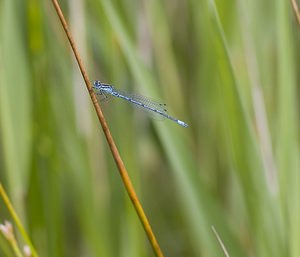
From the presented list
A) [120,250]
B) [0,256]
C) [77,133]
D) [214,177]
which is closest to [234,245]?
[120,250]

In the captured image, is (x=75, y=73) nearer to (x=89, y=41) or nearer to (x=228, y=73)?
(x=89, y=41)

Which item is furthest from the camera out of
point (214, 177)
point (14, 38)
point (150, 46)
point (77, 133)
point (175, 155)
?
point (214, 177)

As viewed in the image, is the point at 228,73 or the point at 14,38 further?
the point at 14,38

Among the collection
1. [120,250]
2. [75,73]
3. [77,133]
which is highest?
[75,73]

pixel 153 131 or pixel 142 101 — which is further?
pixel 153 131

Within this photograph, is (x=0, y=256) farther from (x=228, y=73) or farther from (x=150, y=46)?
(x=228, y=73)

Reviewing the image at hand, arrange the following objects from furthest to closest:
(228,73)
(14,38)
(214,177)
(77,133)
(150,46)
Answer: (214,177), (150,46), (77,133), (14,38), (228,73)

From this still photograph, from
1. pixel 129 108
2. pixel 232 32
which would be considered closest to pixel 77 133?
pixel 129 108

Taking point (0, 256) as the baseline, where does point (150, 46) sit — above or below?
above
